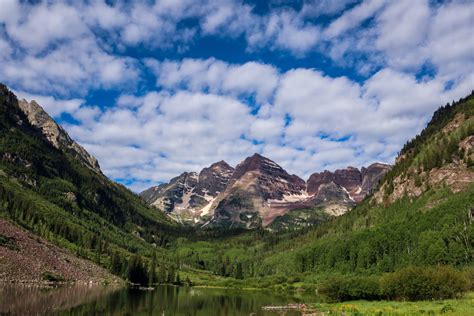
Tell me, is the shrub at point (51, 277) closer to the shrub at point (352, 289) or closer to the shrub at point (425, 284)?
the shrub at point (352, 289)

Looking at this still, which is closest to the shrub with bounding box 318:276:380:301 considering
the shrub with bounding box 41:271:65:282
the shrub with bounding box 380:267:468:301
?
the shrub with bounding box 380:267:468:301

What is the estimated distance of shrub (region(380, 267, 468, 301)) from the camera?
105312mm

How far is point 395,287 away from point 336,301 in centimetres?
2571

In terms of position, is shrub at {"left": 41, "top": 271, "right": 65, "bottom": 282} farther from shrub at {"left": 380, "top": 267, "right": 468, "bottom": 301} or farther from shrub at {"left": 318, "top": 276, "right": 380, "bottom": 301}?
shrub at {"left": 380, "top": 267, "right": 468, "bottom": 301}

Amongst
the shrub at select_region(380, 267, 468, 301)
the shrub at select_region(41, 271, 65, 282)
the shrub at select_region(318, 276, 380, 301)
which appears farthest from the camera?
the shrub at select_region(41, 271, 65, 282)

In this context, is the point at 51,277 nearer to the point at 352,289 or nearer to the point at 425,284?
the point at 352,289

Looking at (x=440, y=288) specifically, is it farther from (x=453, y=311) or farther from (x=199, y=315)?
(x=199, y=315)

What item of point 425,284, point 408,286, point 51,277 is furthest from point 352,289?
point 51,277

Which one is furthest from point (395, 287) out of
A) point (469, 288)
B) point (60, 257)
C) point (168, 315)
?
point (60, 257)

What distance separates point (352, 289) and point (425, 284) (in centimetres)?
2862

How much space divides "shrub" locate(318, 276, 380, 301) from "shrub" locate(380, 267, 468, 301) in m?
8.32

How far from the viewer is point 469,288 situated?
400ft

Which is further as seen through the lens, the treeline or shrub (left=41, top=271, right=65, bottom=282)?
shrub (left=41, top=271, right=65, bottom=282)

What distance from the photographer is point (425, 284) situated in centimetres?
10812
